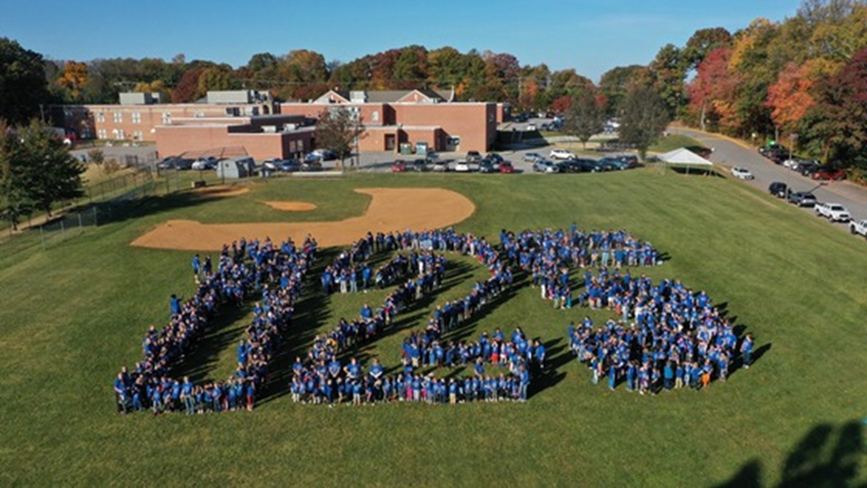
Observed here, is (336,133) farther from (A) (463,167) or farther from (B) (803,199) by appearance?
(B) (803,199)

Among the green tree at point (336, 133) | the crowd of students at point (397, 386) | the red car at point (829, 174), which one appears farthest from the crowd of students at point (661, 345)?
the red car at point (829, 174)

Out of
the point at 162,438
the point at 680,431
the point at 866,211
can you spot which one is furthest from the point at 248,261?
the point at 866,211

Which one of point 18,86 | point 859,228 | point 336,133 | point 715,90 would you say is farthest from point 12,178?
point 715,90

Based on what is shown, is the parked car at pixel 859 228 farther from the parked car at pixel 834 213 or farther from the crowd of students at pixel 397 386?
the crowd of students at pixel 397 386

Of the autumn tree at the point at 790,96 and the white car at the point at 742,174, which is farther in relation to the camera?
the autumn tree at the point at 790,96

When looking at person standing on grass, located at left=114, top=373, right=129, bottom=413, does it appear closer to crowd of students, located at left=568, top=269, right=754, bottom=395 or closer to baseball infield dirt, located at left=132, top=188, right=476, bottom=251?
crowd of students, located at left=568, top=269, right=754, bottom=395

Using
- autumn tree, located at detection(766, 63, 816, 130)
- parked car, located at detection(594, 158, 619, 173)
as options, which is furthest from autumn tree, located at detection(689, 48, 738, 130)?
parked car, located at detection(594, 158, 619, 173)
